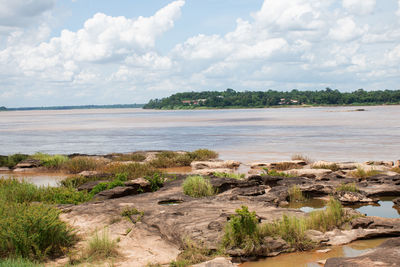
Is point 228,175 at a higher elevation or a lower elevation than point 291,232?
lower

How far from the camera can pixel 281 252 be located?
8844 mm

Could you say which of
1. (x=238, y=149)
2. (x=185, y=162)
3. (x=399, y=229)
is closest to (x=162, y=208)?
(x=399, y=229)

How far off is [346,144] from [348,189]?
24232 mm

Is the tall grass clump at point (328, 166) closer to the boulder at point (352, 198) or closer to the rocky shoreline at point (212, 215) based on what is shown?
the rocky shoreline at point (212, 215)

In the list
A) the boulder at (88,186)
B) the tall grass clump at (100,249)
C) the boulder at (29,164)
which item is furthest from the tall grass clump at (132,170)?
the tall grass clump at (100,249)

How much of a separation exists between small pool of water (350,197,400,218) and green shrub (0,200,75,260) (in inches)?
344

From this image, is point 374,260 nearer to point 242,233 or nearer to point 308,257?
point 308,257

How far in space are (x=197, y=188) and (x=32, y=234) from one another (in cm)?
654

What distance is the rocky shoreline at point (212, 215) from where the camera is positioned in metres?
8.71

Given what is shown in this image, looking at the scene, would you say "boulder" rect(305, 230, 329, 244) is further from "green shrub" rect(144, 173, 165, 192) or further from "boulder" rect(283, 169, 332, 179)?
"boulder" rect(283, 169, 332, 179)

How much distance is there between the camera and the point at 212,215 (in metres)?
10.6

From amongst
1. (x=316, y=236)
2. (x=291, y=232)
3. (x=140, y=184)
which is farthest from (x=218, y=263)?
(x=140, y=184)

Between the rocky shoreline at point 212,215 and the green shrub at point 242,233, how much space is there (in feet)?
0.49

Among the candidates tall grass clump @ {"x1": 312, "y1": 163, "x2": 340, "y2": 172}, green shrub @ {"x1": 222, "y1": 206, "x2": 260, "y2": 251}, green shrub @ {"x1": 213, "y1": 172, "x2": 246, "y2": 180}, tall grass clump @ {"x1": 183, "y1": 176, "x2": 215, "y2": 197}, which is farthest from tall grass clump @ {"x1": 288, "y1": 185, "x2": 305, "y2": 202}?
tall grass clump @ {"x1": 312, "y1": 163, "x2": 340, "y2": 172}
